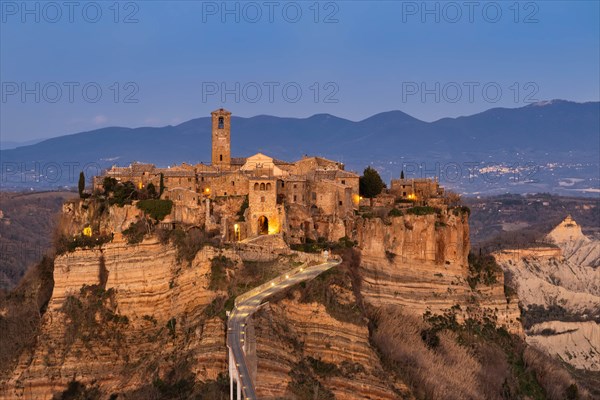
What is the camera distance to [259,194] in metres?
59.7

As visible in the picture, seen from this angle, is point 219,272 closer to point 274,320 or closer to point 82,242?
point 274,320

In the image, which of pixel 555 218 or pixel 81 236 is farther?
pixel 555 218

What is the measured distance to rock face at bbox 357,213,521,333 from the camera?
60812 mm

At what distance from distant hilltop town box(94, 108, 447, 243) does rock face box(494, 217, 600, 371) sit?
27.1 m

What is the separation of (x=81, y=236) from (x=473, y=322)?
76.7 ft

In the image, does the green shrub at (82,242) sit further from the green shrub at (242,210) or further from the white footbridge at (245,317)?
the white footbridge at (245,317)

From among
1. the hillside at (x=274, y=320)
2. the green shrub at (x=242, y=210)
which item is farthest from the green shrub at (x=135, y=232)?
the green shrub at (x=242, y=210)

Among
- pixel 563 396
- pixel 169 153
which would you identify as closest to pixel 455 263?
pixel 563 396

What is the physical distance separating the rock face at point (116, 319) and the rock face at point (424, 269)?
1096 centimetres

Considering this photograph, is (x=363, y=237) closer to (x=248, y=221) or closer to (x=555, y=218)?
Result: (x=248, y=221)

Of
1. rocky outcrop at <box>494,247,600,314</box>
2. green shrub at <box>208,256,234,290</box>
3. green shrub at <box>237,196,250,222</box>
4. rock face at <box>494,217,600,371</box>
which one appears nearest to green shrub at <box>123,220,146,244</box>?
green shrub at <box>237,196,250,222</box>

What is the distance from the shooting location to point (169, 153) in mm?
180750

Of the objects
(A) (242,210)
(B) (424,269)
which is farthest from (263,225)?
(B) (424,269)

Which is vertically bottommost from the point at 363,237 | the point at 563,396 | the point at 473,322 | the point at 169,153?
the point at 563,396
